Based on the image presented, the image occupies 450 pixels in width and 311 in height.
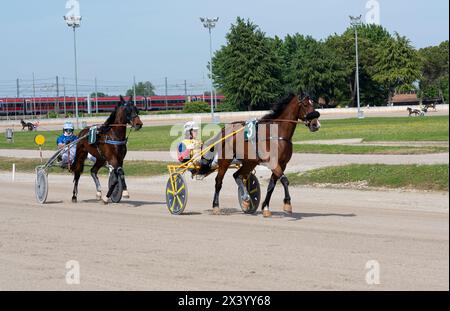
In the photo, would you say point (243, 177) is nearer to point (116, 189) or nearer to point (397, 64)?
point (116, 189)

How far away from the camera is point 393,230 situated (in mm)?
12258

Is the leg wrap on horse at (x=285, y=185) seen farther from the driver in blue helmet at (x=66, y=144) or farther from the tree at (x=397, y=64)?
the tree at (x=397, y=64)

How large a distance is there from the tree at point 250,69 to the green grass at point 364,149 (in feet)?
218

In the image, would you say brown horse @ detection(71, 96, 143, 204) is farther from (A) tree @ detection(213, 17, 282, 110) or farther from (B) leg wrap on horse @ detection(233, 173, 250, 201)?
(A) tree @ detection(213, 17, 282, 110)

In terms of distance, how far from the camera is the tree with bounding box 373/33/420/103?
10731cm

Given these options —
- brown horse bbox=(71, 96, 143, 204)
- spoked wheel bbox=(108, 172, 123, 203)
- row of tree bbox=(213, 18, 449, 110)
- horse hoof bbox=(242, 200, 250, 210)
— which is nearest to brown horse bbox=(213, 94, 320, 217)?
horse hoof bbox=(242, 200, 250, 210)

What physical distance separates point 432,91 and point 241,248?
107 meters

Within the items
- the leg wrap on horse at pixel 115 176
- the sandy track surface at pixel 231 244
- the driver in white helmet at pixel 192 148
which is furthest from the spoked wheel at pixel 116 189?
the driver in white helmet at pixel 192 148

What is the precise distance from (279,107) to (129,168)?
50.1ft

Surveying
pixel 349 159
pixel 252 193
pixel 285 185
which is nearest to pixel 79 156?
pixel 252 193

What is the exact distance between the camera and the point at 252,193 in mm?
15305
